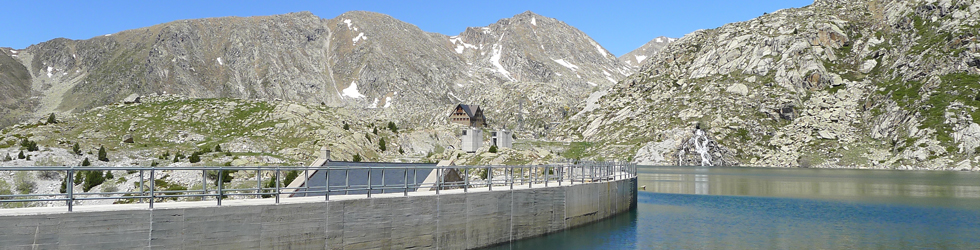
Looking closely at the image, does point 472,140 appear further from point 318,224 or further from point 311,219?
point 311,219

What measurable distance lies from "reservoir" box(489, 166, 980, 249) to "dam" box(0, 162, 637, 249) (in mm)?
2400

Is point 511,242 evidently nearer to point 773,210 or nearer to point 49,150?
point 773,210

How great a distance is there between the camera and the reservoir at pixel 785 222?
1704 inches

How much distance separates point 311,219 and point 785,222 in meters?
43.8

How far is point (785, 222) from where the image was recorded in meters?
55.7

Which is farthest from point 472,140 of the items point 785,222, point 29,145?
point 785,222

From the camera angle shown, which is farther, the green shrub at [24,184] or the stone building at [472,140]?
the stone building at [472,140]

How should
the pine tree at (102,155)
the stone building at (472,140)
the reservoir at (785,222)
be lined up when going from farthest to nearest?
the stone building at (472,140) < the pine tree at (102,155) < the reservoir at (785,222)

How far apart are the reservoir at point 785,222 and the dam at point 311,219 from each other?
2.40 meters

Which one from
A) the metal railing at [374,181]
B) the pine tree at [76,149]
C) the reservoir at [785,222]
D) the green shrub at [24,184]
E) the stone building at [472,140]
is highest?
the stone building at [472,140]

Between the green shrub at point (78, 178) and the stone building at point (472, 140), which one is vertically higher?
the stone building at point (472, 140)

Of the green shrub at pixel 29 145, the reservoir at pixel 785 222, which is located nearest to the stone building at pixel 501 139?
the reservoir at pixel 785 222

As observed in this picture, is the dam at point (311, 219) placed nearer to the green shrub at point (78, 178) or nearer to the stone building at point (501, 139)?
the green shrub at point (78, 178)

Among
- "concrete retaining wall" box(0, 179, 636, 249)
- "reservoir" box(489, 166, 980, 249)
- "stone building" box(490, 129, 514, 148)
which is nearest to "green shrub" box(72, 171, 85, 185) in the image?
"concrete retaining wall" box(0, 179, 636, 249)
